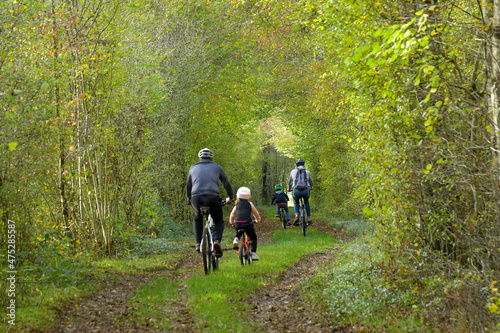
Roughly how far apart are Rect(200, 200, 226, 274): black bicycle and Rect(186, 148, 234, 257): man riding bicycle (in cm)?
10

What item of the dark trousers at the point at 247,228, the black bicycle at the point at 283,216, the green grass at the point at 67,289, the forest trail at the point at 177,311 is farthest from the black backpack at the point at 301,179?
the forest trail at the point at 177,311

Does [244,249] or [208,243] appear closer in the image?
[208,243]

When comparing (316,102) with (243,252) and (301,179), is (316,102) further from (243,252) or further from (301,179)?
(243,252)

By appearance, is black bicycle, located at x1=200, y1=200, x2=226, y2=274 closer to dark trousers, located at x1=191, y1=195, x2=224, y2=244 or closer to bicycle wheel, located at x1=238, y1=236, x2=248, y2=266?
dark trousers, located at x1=191, y1=195, x2=224, y2=244

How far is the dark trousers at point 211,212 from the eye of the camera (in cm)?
952

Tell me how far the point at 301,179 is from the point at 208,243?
8374mm

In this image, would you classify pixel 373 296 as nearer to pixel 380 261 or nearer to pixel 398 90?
pixel 380 261

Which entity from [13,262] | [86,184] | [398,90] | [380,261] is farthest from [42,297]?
[398,90]

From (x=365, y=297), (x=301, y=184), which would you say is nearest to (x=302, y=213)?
(x=301, y=184)

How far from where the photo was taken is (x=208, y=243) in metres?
9.51

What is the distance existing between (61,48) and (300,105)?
1656 cm

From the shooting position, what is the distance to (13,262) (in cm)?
699

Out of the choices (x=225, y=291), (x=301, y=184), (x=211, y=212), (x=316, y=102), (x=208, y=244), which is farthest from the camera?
(x=301, y=184)

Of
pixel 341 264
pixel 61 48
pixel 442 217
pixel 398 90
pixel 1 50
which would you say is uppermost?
pixel 61 48
